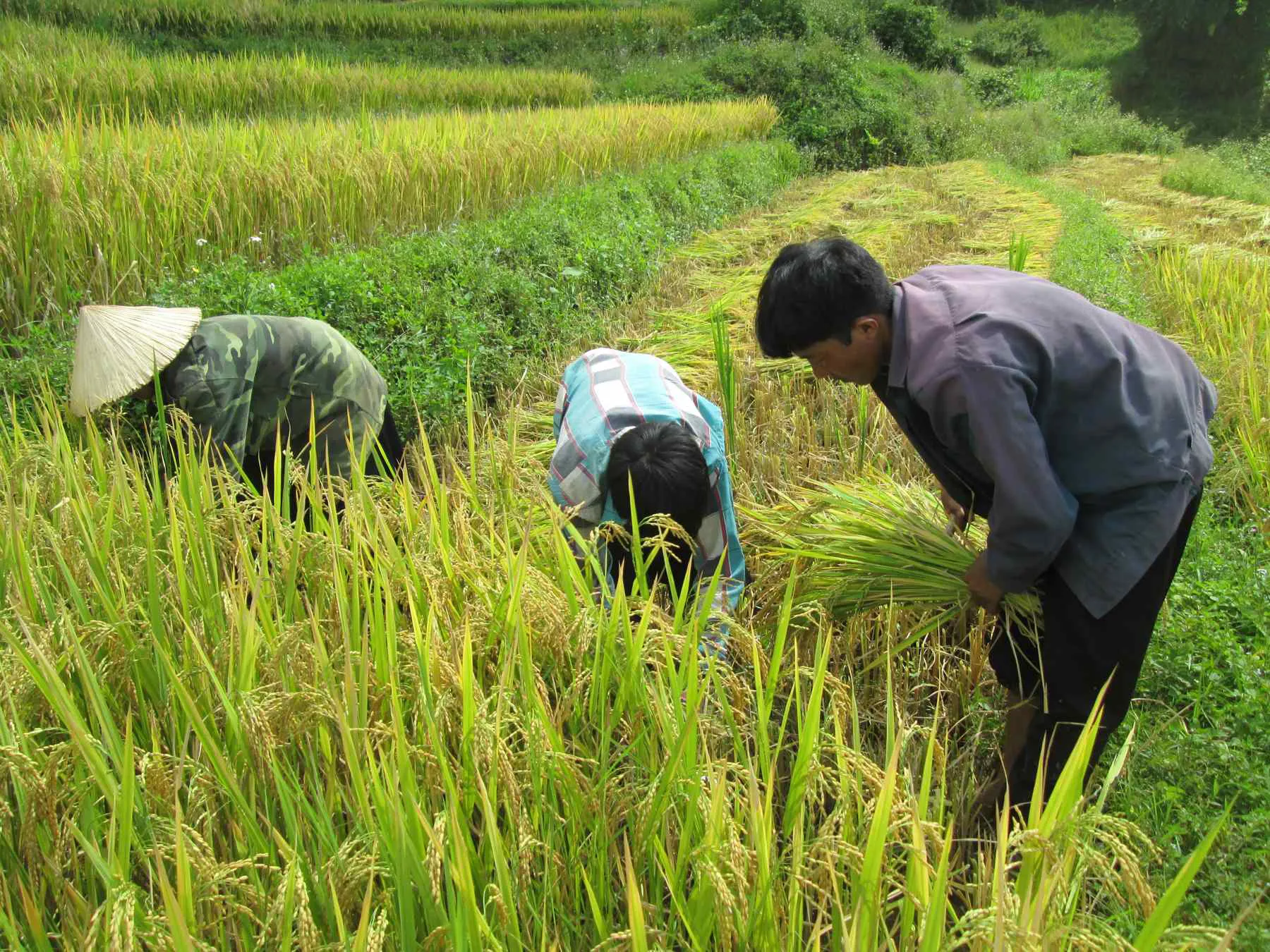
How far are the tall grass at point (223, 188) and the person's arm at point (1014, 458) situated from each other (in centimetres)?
409

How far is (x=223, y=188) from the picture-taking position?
4.73 m

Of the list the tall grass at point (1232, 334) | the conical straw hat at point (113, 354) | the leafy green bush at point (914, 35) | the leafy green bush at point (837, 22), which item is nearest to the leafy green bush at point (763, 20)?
the leafy green bush at point (837, 22)

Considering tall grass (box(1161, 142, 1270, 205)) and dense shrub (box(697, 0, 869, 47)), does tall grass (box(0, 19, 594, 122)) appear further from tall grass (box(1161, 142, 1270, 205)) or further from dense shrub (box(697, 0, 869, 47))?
tall grass (box(1161, 142, 1270, 205))

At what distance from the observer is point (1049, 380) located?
61.1 inches

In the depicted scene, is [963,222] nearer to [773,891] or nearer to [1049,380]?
[1049,380]

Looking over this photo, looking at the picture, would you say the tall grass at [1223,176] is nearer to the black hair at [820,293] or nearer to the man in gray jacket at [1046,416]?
the man in gray jacket at [1046,416]

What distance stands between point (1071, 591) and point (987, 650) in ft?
1.35

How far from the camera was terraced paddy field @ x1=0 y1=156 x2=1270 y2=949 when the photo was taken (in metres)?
1.00

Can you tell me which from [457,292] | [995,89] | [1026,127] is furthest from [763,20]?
[457,292]

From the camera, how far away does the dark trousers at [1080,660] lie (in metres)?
1.69

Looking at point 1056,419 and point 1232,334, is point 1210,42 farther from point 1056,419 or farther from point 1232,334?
point 1056,419

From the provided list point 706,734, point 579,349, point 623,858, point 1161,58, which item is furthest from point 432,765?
point 1161,58

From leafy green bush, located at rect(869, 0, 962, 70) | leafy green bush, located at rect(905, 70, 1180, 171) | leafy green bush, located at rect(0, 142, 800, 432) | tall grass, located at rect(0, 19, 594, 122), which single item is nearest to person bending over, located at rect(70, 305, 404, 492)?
leafy green bush, located at rect(0, 142, 800, 432)

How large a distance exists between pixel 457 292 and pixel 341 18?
15.9m
